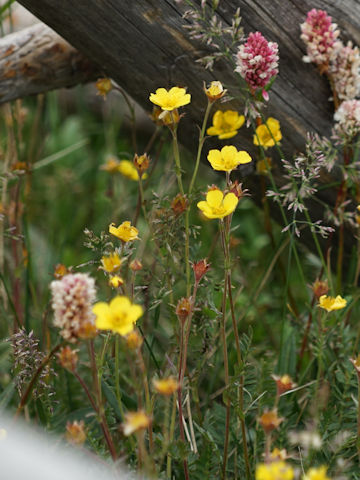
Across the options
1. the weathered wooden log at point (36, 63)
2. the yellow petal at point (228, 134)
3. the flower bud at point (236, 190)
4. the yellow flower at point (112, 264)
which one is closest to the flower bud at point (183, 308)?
the yellow flower at point (112, 264)

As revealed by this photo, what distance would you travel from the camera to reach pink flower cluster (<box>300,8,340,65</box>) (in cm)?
146

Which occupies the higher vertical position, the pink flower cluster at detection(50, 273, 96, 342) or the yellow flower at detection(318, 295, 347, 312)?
the pink flower cluster at detection(50, 273, 96, 342)

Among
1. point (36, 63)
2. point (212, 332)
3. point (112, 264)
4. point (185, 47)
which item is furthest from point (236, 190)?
Answer: point (36, 63)

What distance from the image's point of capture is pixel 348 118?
4.80ft

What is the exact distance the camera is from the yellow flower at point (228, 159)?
112 cm

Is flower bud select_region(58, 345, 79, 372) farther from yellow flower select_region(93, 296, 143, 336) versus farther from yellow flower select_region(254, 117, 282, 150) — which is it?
yellow flower select_region(254, 117, 282, 150)

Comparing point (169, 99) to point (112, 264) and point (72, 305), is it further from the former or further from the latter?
point (72, 305)

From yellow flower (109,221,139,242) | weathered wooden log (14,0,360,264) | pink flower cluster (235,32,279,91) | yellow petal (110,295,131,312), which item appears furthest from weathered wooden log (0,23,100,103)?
yellow petal (110,295,131,312)

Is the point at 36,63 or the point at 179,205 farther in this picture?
the point at 36,63

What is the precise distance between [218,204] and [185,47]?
0.61m

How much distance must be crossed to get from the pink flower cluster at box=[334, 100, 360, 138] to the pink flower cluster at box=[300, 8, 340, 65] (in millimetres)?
136

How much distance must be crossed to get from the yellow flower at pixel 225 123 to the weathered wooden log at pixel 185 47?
0.22ft

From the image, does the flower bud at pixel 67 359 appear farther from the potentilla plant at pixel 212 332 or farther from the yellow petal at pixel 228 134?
the yellow petal at pixel 228 134

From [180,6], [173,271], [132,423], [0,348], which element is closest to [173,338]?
[173,271]
